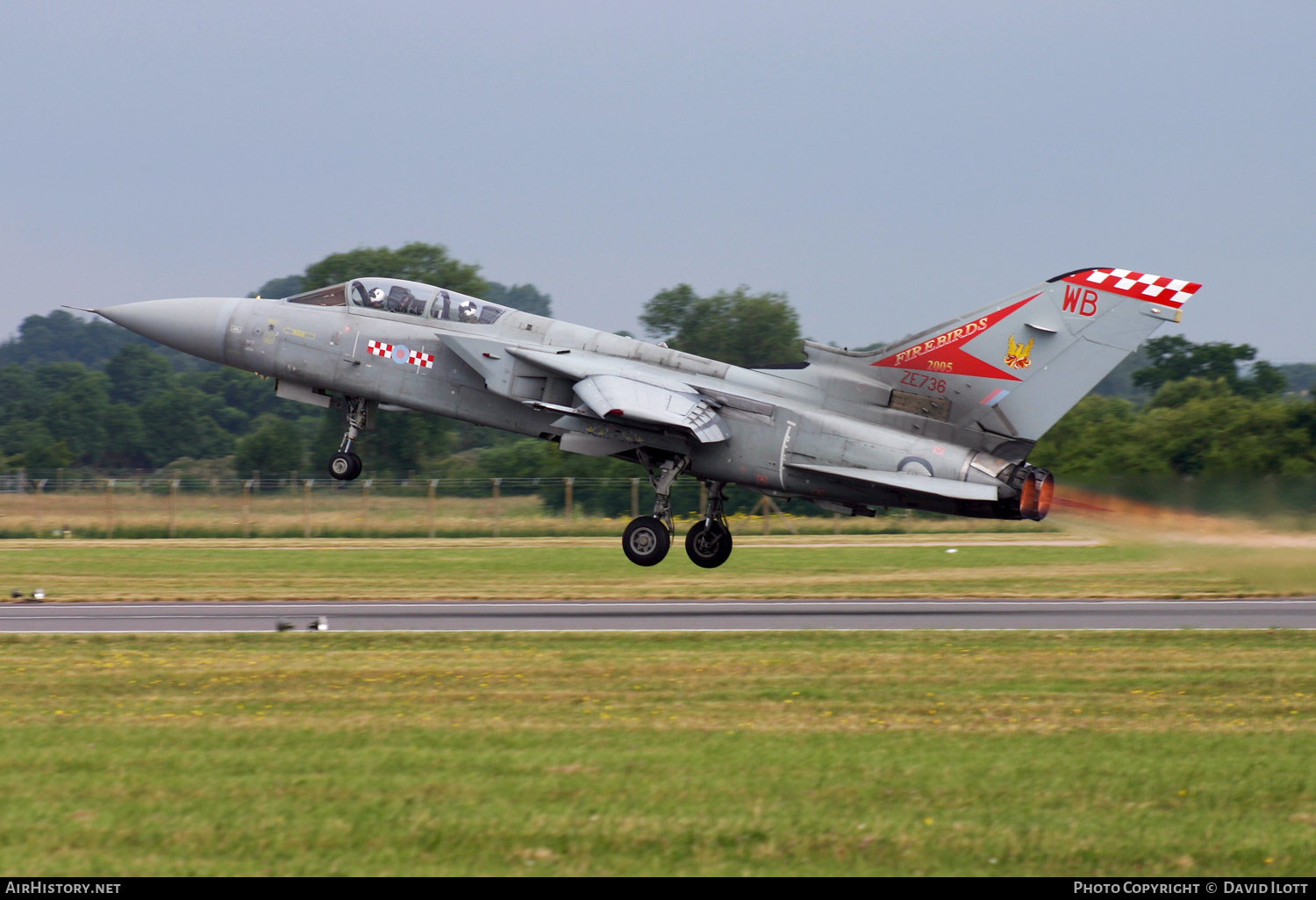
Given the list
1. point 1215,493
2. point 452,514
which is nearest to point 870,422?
point 1215,493

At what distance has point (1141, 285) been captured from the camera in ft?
59.4

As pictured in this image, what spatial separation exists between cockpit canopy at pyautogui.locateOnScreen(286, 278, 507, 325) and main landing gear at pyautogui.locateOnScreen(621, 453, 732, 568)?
357 centimetres

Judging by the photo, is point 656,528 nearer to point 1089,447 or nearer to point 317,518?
point 317,518

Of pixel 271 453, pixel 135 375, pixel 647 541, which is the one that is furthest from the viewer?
pixel 135 375

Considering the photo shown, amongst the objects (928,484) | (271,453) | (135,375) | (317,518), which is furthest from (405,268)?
(928,484)

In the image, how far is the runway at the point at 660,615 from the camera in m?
18.5

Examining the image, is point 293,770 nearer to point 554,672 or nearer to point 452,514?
point 554,672

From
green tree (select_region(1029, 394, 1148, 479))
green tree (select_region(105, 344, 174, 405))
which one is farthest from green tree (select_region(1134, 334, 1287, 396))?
green tree (select_region(105, 344, 174, 405))

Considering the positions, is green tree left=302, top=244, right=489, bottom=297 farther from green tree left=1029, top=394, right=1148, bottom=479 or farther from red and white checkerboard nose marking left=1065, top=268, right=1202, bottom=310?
red and white checkerboard nose marking left=1065, top=268, right=1202, bottom=310

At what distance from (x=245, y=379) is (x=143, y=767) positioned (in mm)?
80213

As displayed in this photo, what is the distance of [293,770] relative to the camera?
30.2 ft

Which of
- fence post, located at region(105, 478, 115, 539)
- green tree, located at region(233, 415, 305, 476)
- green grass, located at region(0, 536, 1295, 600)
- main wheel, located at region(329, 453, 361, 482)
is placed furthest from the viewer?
green tree, located at region(233, 415, 305, 476)

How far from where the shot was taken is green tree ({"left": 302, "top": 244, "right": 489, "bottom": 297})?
5841cm

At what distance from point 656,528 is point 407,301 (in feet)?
18.3
